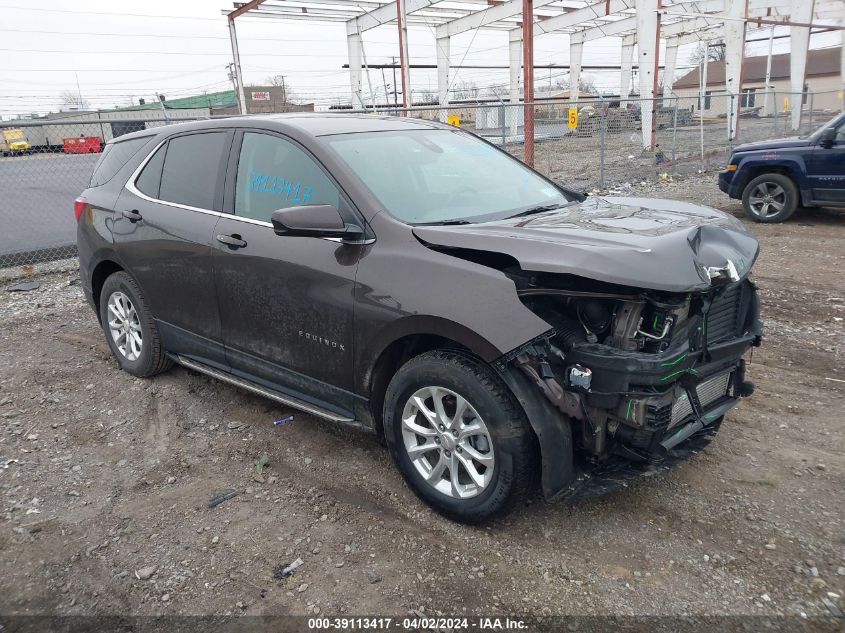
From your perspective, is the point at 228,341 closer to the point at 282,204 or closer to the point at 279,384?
the point at 279,384

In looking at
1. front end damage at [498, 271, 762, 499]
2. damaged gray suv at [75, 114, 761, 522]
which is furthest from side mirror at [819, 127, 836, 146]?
front end damage at [498, 271, 762, 499]

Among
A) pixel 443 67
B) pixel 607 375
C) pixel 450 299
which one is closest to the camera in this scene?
pixel 607 375

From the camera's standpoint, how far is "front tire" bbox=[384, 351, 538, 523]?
8.95ft

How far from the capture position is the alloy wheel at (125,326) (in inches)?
186

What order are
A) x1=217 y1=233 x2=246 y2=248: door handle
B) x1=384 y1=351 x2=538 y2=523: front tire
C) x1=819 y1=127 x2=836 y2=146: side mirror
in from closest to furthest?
x1=384 y1=351 x2=538 y2=523: front tire, x1=217 y1=233 x2=246 y2=248: door handle, x1=819 y1=127 x2=836 y2=146: side mirror

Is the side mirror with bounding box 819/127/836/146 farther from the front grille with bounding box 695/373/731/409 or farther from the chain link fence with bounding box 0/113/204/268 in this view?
the chain link fence with bounding box 0/113/204/268

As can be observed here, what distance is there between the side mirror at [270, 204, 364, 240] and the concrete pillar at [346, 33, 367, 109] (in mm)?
23958

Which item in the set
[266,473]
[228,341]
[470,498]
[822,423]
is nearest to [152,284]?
[228,341]

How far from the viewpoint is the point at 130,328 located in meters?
4.81

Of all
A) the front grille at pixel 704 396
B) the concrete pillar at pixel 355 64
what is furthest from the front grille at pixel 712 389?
the concrete pillar at pixel 355 64

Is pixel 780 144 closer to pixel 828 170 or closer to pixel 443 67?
pixel 828 170

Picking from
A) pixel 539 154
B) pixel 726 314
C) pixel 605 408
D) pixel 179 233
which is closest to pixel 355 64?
pixel 539 154

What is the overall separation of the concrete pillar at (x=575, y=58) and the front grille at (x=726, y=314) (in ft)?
101

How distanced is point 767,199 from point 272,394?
9.11 m
